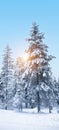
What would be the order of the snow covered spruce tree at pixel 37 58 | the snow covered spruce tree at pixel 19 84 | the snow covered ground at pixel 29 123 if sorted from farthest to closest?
the snow covered spruce tree at pixel 19 84 < the snow covered spruce tree at pixel 37 58 < the snow covered ground at pixel 29 123

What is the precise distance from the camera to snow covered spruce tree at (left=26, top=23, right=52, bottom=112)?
3503 centimetres

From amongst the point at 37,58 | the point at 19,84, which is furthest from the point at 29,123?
the point at 19,84

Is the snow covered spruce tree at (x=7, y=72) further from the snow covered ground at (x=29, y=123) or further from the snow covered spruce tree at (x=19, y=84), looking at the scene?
the snow covered ground at (x=29, y=123)

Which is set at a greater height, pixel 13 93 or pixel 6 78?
pixel 6 78

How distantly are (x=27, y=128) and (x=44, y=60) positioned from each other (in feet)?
59.6

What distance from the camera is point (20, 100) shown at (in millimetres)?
48062

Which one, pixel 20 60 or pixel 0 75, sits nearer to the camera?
pixel 20 60

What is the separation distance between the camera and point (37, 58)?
35.1 metres

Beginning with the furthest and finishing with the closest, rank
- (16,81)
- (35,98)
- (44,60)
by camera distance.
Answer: (16,81)
(35,98)
(44,60)

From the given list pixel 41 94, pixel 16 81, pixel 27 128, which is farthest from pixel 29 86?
pixel 27 128

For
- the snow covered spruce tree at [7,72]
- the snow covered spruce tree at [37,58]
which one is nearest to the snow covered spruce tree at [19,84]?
the snow covered spruce tree at [7,72]

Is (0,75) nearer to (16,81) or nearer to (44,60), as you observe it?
(16,81)

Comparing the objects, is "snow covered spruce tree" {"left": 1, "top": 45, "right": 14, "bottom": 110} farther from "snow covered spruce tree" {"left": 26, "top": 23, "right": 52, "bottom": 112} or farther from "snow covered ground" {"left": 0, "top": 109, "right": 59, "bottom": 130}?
"snow covered ground" {"left": 0, "top": 109, "right": 59, "bottom": 130}

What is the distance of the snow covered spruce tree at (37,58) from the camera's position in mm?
35031
